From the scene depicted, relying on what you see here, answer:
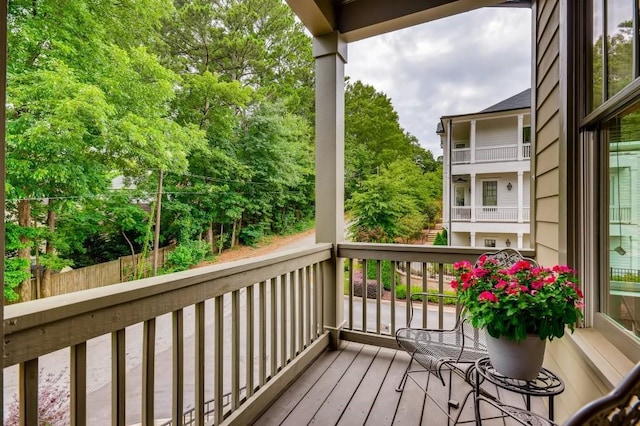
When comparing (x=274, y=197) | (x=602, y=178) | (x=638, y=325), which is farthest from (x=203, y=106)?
(x=638, y=325)

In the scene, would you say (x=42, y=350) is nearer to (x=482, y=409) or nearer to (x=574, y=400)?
(x=574, y=400)

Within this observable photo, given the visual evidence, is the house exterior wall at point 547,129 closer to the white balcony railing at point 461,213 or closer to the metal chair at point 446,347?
the metal chair at point 446,347

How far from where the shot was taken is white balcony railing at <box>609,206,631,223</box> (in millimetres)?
1152

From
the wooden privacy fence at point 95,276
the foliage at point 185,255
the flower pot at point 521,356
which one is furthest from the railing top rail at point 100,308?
the wooden privacy fence at point 95,276

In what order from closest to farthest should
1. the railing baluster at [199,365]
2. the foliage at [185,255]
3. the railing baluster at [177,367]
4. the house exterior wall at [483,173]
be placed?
the railing baluster at [177,367]
the railing baluster at [199,365]
the foliage at [185,255]
the house exterior wall at [483,173]

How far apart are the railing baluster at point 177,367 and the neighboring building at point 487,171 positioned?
131 inches

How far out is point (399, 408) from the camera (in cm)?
188

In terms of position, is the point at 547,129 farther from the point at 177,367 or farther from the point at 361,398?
the point at 177,367

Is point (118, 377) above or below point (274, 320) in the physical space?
above

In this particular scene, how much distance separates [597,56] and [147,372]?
2.31 metres

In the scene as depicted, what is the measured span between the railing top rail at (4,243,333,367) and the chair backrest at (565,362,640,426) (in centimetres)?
120

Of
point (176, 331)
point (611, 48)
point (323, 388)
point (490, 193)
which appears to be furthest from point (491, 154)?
point (176, 331)

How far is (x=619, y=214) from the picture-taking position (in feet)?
4.00

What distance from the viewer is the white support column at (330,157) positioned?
106 inches
